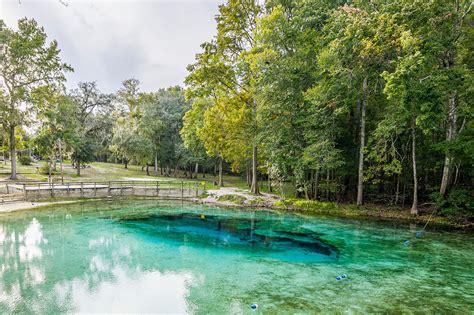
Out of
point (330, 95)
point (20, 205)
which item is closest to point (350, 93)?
point (330, 95)

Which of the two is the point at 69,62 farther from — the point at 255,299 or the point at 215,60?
the point at 255,299

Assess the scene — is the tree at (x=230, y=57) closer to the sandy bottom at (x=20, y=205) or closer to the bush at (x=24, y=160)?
the sandy bottom at (x=20, y=205)

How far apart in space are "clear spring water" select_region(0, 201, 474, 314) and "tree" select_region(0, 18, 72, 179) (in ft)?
50.2

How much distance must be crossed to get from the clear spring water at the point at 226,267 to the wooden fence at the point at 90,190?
457 cm

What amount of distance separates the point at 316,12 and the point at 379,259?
602 inches

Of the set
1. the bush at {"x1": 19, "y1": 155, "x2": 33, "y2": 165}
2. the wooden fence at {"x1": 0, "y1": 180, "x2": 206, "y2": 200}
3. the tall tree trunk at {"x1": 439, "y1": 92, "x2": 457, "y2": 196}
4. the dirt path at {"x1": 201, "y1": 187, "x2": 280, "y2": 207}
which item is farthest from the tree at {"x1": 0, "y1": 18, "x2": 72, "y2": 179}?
the tall tree trunk at {"x1": 439, "y1": 92, "x2": 457, "y2": 196}

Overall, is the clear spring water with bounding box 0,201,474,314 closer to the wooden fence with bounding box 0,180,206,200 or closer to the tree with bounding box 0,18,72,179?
the wooden fence with bounding box 0,180,206,200

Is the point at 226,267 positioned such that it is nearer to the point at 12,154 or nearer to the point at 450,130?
→ the point at 450,130

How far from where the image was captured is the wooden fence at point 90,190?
780 inches

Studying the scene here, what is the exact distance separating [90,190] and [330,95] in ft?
64.9

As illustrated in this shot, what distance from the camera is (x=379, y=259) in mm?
10055

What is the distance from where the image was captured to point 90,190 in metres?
22.2

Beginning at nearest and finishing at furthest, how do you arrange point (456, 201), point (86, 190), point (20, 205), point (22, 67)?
point (456, 201), point (20, 205), point (86, 190), point (22, 67)

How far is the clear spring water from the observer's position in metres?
6.66
